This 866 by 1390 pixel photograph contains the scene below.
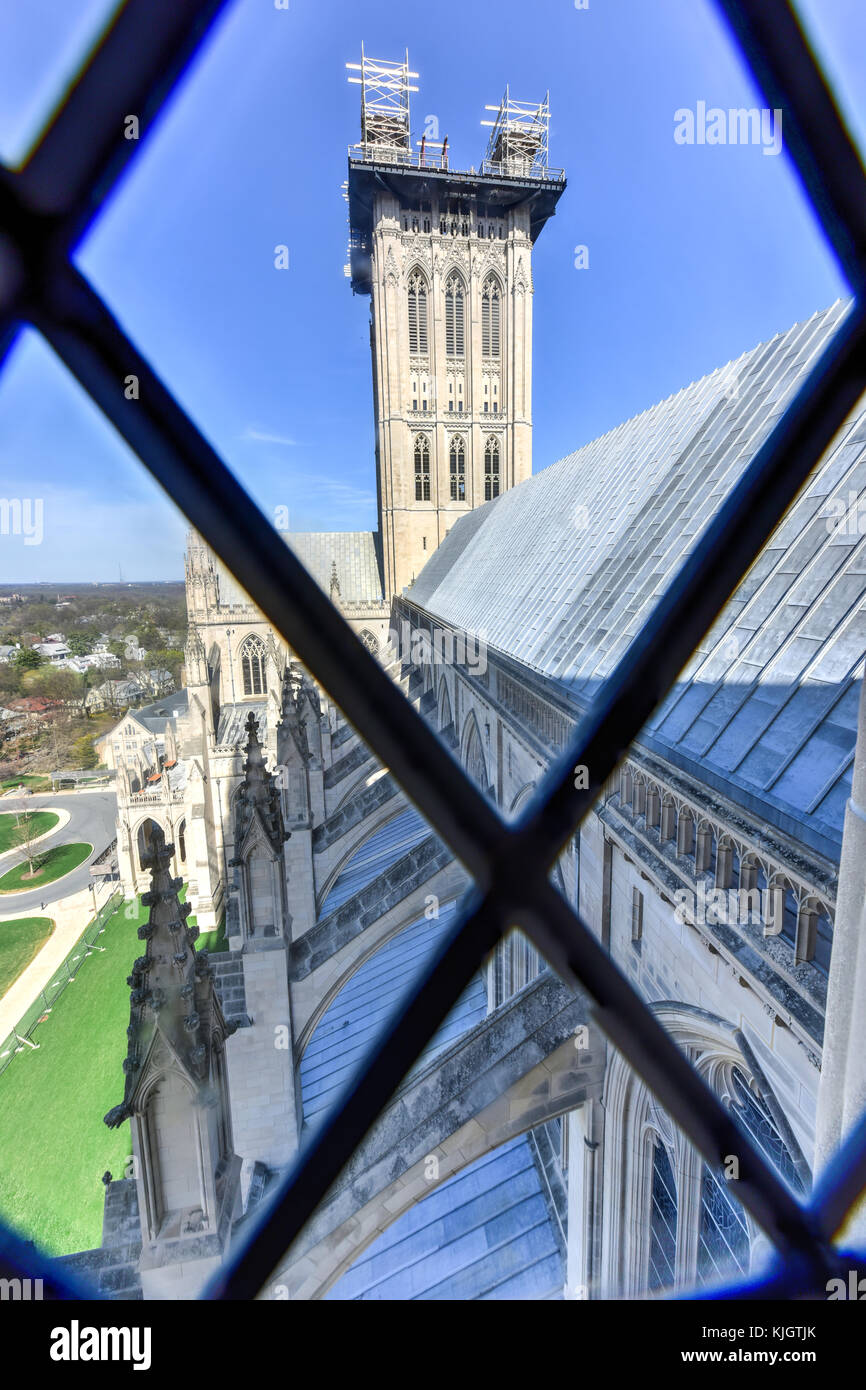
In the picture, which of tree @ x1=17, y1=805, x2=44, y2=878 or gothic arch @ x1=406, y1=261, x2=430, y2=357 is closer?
tree @ x1=17, y1=805, x2=44, y2=878

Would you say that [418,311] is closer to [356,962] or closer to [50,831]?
[50,831]

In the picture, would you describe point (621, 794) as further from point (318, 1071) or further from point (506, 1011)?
point (318, 1071)

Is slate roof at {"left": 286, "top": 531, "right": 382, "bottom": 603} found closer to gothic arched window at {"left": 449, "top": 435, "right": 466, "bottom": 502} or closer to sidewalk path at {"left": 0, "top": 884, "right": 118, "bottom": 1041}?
gothic arched window at {"left": 449, "top": 435, "right": 466, "bottom": 502}

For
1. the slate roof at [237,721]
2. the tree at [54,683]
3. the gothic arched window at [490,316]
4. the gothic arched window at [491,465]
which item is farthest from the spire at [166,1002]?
the gothic arched window at [490,316]

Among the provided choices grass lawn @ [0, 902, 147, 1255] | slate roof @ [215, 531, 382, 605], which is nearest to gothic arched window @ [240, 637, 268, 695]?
slate roof @ [215, 531, 382, 605]

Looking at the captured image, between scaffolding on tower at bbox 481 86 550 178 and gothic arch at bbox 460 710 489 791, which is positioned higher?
scaffolding on tower at bbox 481 86 550 178

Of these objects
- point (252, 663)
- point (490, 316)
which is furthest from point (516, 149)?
point (252, 663)
